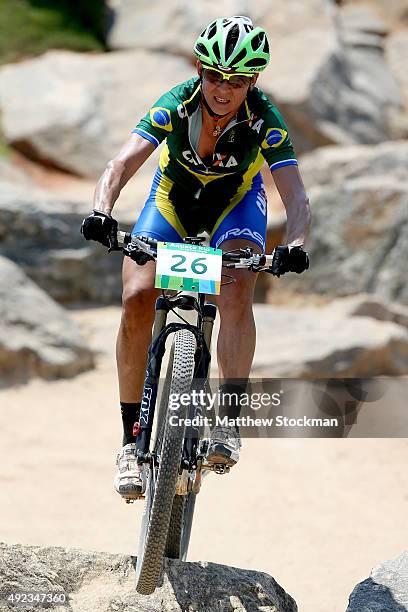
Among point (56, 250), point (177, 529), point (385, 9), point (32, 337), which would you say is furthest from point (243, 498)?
point (385, 9)

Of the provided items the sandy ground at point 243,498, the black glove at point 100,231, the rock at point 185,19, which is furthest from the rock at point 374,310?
the rock at point 185,19

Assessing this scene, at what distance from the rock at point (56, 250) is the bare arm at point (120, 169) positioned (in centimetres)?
766

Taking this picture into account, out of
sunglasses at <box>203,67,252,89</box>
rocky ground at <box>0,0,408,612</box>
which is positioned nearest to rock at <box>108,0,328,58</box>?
rocky ground at <box>0,0,408,612</box>

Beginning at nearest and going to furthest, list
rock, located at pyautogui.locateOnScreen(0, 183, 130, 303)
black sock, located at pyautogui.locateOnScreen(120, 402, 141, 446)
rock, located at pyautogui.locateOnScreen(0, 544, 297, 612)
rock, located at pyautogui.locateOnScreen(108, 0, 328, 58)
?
rock, located at pyautogui.locateOnScreen(0, 544, 297, 612), black sock, located at pyautogui.locateOnScreen(120, 402, 141, 446), rock, located at pyautogui.locateOnScreen(0, 183, 130, 303), rock, located at pyautogui.locateOnScreen(108, 0, 328, 58)

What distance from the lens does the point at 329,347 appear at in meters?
9.83

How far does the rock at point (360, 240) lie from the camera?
12.8 meters

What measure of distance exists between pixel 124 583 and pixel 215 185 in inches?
83.2

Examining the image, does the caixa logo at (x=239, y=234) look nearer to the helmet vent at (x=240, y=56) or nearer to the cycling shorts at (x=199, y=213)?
the cycling shorts at (x=199, y=213)

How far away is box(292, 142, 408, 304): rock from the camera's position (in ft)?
42.0

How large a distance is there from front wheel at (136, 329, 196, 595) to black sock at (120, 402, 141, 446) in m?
0.50

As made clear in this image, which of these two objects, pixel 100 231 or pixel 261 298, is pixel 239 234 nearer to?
pixel 100 231

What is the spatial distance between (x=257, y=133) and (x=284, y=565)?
283cm

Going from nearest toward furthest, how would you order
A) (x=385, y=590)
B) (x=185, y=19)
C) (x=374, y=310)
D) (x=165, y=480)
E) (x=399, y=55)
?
(x=165, y=480) → (x=385, y=590) → (x=374, y=310) → (x=185, y=19) → (x=399, y=55)

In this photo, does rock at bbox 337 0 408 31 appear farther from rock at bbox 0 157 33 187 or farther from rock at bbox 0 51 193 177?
rock at bbox 0 157 33 187
